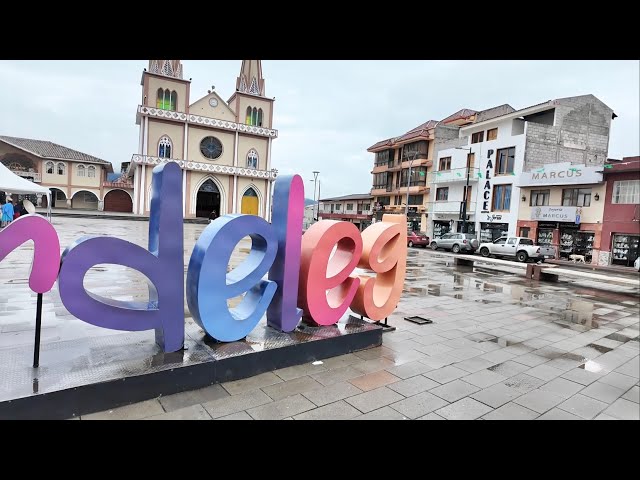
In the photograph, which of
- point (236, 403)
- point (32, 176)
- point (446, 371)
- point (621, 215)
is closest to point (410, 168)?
point (621, 215)

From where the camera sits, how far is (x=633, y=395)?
4711mm

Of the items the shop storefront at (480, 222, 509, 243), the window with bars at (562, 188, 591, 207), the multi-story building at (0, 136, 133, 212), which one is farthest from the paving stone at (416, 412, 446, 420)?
the multi-story building at (0, 136, 133, 212)

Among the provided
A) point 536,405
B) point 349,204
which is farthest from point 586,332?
point 349,204

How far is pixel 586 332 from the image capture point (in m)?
7.65

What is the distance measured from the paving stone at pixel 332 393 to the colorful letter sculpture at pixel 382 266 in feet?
5.99

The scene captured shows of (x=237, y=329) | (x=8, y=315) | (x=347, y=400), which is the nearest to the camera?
(x=347, y=400)

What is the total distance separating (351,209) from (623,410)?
5592 centimetres

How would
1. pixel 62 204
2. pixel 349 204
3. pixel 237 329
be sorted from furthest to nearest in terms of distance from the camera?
1. pixel 349 204
2. pixel 62 204
3. pixel 237 329

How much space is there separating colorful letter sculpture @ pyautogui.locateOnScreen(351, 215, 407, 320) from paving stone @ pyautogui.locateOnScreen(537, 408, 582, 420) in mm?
2704

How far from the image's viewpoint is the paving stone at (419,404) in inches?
157

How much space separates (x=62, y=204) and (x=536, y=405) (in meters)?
54.7

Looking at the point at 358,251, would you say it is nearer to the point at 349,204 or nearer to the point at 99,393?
the point at 99,393

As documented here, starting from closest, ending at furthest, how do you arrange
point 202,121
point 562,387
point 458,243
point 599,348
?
point 562,387 < point 599,348 < point 458,243 < point 202,121

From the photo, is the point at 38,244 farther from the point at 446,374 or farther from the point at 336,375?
the point at 446,374
